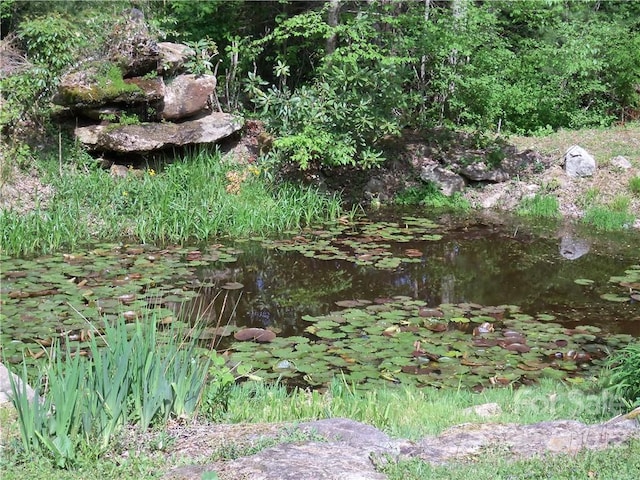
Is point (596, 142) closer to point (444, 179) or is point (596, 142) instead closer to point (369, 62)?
point (444, 179)

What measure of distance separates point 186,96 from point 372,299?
580cm

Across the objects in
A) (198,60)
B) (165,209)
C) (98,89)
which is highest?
(198,60)

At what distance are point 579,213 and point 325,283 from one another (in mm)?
5090

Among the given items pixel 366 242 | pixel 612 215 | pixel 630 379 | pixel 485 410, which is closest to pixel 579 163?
pixel 612 215

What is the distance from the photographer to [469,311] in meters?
7.34

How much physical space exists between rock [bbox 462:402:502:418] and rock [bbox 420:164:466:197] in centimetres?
761

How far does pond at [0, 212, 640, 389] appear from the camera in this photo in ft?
20.0

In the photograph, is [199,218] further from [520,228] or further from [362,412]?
[362,412]

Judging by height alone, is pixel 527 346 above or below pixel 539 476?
below

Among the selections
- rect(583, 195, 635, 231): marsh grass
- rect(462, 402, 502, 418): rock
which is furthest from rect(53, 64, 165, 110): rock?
rect(462, 402, 502, 418): rock

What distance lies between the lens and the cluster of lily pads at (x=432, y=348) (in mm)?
5824

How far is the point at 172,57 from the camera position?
1184 centimetres

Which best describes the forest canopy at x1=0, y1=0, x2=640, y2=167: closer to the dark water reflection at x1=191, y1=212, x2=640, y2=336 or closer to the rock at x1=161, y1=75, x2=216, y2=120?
the rock at x1=161, y1=75, x2=216, y2=120

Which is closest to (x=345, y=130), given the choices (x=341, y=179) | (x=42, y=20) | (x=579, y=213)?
(x=341, y=179)
